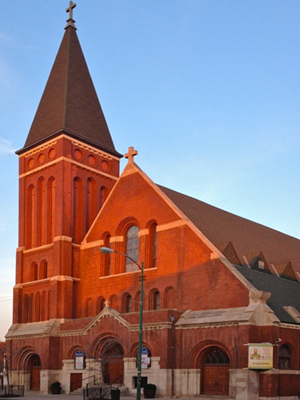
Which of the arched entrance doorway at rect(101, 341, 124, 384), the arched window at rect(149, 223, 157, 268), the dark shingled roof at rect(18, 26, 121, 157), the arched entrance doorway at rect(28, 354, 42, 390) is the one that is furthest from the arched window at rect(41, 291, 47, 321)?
the dark shingled roof at rect(18, 26, 121, 157)

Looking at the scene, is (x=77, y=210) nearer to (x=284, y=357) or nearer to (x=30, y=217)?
(x=30, y=217)

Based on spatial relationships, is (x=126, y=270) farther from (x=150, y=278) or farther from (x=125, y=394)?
(x=125, y=394)

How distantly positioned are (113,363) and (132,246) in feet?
30.6

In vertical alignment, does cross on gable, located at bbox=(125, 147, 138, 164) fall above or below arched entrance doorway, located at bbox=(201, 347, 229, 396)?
above

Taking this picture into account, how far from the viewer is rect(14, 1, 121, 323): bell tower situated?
49.8m

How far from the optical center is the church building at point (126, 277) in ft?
123

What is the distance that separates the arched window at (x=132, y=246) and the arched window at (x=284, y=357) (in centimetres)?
1336

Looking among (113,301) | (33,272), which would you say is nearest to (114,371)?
(113,301)

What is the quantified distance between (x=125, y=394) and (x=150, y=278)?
857 centimetres

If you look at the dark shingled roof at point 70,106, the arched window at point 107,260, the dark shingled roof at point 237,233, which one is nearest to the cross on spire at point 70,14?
the dark shingled roof at point 70,106

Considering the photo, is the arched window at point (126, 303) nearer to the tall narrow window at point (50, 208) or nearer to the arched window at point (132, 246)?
the arched window at point (132, 246)

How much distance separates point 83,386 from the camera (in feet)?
142

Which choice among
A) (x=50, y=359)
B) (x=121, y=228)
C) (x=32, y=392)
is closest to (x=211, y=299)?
(x=121, y=228)

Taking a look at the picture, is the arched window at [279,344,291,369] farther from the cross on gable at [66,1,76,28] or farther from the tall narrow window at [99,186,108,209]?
the cross on gable at [66,1,76,28]
